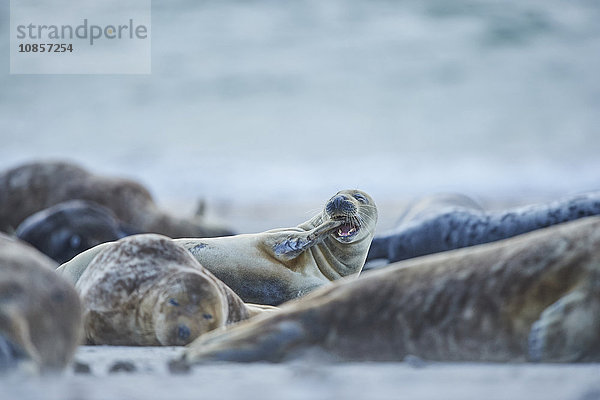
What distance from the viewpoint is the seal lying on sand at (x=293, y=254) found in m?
4.74

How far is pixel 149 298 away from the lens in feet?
10.3

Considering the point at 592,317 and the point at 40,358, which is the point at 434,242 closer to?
the point at 592,317

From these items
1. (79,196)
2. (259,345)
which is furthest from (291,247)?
(79,196)

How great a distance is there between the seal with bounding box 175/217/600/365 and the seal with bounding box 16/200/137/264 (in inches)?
194

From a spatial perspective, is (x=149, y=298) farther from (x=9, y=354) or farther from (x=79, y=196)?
(x=79, y=196)

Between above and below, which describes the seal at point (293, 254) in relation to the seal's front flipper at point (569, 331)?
below

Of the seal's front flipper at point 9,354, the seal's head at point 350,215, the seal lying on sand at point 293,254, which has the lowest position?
the seal lying on sand at point 293,254

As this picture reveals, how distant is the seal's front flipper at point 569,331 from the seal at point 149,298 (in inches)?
50.5

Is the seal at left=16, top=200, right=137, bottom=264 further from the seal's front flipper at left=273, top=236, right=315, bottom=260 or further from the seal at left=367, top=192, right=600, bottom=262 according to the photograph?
the seal's front flipper at left=273, top=236, right=315, bottom=260

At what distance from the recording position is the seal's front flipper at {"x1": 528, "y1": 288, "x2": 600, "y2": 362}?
2.21 metres

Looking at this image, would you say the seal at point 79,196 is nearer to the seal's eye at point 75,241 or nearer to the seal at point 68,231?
the seal at point 68,231

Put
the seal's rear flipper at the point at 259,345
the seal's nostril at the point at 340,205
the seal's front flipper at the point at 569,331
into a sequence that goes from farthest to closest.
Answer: the seal's nostril at the point at 340,205
the seal's rear flipper at the point at 259,345
the seal's front flipper at the point at 569,331

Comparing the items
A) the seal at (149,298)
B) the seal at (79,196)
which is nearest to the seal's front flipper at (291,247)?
the seal at (149,298)

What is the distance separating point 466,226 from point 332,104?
15.4 m
